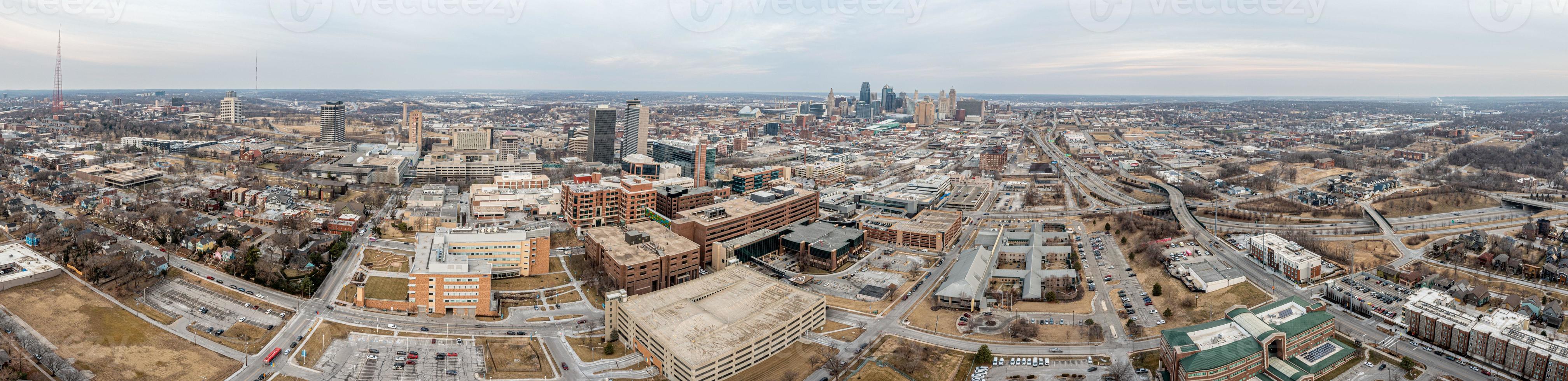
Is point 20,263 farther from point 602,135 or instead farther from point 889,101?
point 889,101

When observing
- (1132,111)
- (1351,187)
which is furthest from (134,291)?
(1132,111)

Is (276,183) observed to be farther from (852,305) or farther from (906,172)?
(906,172)

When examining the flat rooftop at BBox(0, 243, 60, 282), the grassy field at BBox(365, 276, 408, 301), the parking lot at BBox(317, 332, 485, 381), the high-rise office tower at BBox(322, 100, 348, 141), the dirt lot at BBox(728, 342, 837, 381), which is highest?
the high-rise office tower at BBox(322, 100, 348, 141)

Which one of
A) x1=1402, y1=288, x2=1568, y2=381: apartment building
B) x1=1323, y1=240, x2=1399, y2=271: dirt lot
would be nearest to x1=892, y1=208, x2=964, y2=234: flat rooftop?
x1=1323, y1=240, x2=1399, y2=271: dirt lot

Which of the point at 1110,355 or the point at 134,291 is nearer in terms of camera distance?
the point at 1110,355

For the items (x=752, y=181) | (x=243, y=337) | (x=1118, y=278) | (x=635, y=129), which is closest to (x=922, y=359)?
(x=1118, y=278)

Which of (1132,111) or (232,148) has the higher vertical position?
(1132,111)

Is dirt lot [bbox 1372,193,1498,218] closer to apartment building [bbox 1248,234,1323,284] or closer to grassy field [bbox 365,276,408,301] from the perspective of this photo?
apartment building [bbox 1248,234,1323,284]
